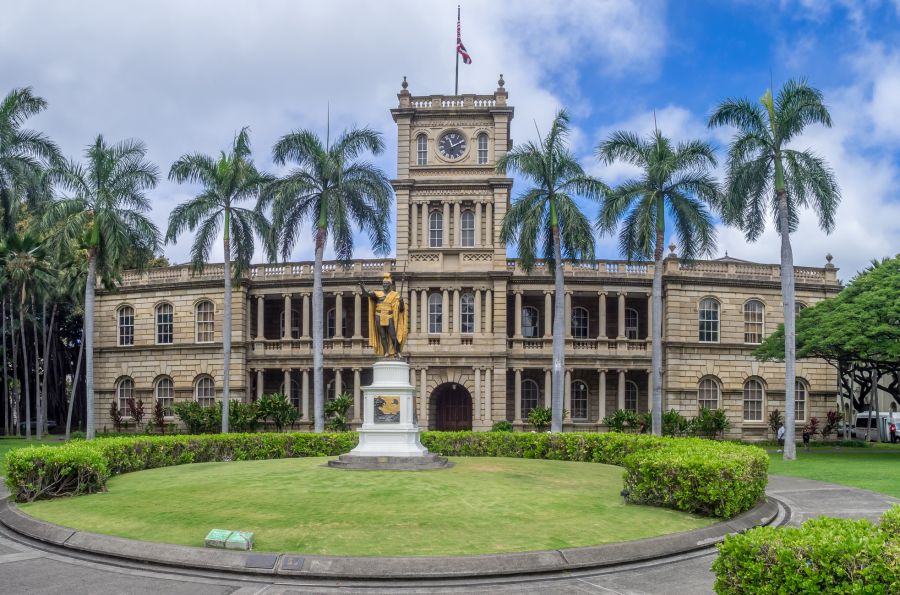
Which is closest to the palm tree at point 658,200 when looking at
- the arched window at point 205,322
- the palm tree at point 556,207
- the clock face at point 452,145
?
the palm tree at point 556,207

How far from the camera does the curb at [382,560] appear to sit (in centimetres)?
1033

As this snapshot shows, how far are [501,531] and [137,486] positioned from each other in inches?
348

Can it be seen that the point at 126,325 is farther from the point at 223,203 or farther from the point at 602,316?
the point at 602,316

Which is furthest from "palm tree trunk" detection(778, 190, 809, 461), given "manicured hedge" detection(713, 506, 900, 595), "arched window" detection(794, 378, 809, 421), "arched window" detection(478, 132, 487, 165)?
"manicured hedge" detection(713, 506, 900, 595)

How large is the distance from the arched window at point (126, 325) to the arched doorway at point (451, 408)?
18.3 meters

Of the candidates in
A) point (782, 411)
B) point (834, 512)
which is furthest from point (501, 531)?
point (782, 411)

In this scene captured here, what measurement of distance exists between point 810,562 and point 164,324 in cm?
4290

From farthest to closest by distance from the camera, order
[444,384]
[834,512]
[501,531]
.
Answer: [444,384] → [834,512] → [501,531]

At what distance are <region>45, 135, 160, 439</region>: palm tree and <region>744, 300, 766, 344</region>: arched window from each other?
95.8ft

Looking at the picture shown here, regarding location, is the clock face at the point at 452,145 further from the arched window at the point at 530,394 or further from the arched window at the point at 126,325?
the arched window at the point at 126,325

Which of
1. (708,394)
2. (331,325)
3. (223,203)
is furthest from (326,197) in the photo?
(708,394)

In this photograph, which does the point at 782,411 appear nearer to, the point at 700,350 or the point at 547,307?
the point at 700,350

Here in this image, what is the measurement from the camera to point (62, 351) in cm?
5216

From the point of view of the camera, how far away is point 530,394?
43.8 meters
